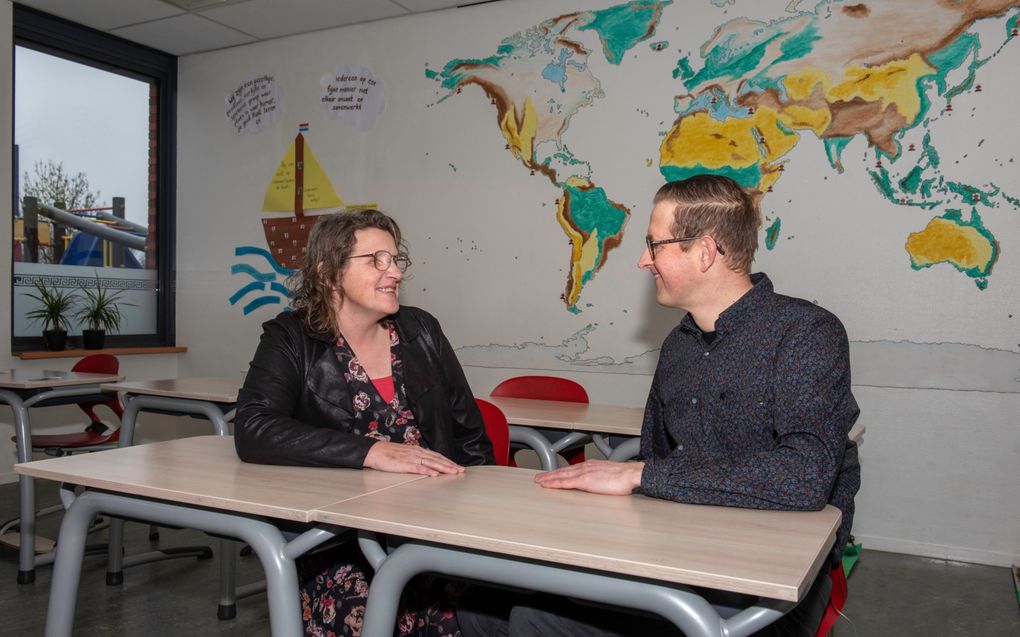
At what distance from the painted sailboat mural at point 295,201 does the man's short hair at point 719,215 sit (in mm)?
3770

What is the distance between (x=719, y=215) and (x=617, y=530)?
75 cm

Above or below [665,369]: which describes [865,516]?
below

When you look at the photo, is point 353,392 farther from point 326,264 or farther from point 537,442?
point 537,442

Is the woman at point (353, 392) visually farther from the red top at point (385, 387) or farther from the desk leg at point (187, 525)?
the desk leg at point (187, 525)

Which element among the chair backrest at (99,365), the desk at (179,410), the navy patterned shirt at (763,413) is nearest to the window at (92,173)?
the chair backrest at (99,365)

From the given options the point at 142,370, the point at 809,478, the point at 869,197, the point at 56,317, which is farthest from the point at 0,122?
the point at 809,478

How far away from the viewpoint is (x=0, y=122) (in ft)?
15.9

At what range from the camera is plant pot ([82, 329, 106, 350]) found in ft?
17.1

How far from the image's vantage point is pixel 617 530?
128cm

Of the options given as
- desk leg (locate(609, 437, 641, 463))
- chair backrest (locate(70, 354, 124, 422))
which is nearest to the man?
desk leg (locate(609, 437, 641, 463))

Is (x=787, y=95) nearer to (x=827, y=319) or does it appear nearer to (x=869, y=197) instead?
(x=869, y=197)

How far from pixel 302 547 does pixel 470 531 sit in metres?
0.38

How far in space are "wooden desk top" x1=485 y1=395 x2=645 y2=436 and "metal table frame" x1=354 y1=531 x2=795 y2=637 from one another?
1.30 m

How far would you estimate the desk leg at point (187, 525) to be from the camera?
1.48 m
